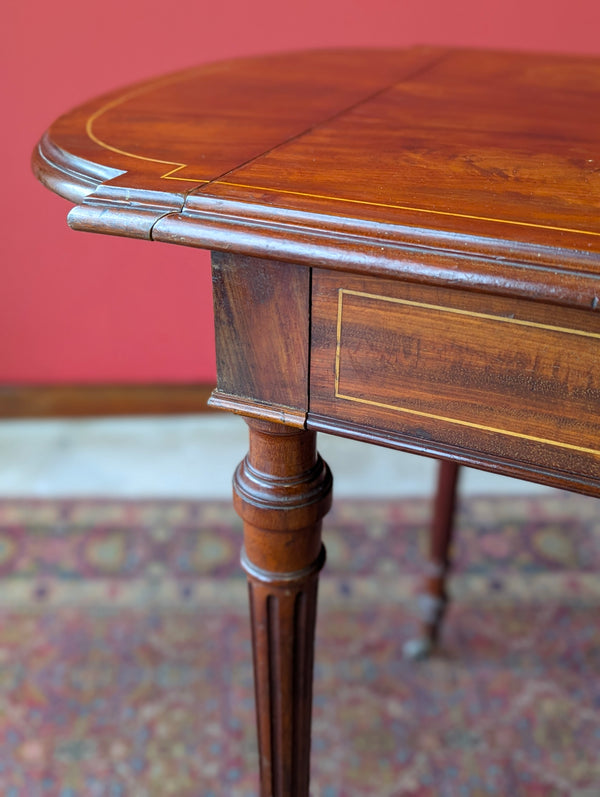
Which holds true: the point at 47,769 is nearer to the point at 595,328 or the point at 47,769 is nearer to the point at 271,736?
the point at 271,736

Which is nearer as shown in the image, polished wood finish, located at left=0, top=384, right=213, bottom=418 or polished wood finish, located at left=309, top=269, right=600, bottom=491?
polished wood finish, located at left=309, top=269, right=600, bottom=491

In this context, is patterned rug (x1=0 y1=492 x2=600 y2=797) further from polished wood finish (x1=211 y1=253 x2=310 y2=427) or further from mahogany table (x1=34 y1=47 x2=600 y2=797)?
polished wood finish (x1=211 y1=253 x2=310 y2=427)

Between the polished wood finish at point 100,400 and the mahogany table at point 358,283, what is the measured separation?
130 centimetres

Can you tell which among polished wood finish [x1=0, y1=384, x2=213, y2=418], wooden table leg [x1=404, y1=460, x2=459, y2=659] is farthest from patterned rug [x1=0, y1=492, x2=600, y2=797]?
polished wood finish [x1=0, y1=384, x2=213, y2=418]

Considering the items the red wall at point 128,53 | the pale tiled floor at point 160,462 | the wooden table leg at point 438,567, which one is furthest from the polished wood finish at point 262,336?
the red wall at point 128,53

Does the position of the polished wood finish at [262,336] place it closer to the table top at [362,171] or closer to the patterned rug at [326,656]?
the table top at [362,171]

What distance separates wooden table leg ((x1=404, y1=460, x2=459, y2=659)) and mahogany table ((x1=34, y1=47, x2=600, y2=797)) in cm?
51

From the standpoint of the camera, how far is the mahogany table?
1.60ft

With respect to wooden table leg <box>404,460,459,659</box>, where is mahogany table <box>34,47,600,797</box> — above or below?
above

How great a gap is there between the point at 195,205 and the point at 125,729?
2.95ft

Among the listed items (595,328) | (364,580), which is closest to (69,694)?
(364,580)

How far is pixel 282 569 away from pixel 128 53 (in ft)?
4.69

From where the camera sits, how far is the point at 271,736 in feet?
2.56

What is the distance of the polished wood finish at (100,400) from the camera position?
2.03 m
